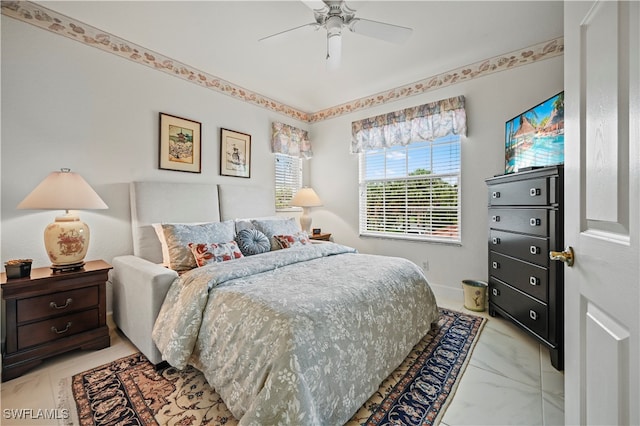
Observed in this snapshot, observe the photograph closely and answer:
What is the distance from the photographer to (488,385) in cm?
167

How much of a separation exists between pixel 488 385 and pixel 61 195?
3.06m

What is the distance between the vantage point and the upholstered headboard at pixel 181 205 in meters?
2.54

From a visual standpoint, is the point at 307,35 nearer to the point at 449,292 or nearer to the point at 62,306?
the point at 62,306

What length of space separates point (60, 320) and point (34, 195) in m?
0.88

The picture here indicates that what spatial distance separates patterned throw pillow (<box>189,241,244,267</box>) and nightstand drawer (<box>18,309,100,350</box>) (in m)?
0.82

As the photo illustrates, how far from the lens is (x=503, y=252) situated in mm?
2414

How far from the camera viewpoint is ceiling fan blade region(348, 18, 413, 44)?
1.89 m

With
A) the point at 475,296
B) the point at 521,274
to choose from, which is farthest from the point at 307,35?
the point at 475,296

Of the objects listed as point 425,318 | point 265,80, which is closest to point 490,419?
point 425,318

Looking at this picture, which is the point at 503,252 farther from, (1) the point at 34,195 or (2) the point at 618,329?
(1) the point at 34,195

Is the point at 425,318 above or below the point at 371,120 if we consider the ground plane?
below

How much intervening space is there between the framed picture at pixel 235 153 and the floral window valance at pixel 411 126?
148 cm

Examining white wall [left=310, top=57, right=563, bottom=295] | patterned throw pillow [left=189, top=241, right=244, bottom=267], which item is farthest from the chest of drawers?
patterned throw pillow [left=189, top=241, right=244, bottom=267]

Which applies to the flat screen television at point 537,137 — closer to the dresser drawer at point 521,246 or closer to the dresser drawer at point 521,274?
the dresser drawer at point 521,246
